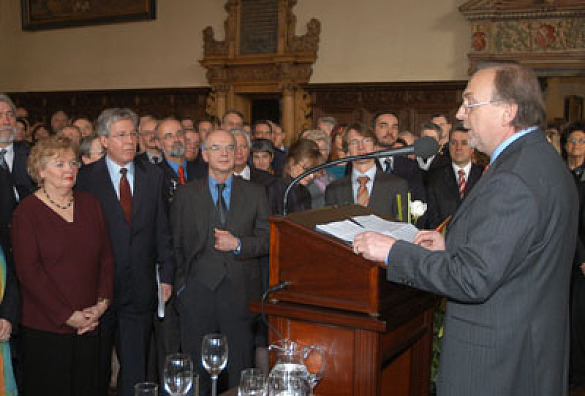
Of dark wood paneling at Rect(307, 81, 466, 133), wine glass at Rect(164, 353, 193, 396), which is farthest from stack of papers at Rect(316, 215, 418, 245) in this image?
dark wood paneling at Rect(307, 81, 466, 133)

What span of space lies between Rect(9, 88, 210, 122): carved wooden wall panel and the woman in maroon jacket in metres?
8.42

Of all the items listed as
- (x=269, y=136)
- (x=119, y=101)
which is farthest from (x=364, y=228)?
(x=119, y=101)

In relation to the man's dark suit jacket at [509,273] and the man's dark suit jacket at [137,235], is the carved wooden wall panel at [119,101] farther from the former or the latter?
the man's dark suit jacket at [509,273]

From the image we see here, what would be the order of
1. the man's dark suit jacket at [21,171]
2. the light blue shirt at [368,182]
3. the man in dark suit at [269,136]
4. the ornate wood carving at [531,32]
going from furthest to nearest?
the ornate wood carving at [531,32] → the man in dark suit at [269,136] → the light blue shirt at [368,182] → the man's dark suit jacket at [21,171]

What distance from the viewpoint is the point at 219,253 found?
11.2 ft

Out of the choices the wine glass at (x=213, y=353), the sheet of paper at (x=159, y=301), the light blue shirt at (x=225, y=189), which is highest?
the light blue shirt at (x=225, y=189)

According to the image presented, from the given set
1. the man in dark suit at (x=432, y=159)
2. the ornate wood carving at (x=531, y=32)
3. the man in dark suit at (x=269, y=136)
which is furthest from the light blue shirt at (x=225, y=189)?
the ornate wood carving at (x=531, y=32)

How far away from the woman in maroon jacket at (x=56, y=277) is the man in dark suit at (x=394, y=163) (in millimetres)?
2281

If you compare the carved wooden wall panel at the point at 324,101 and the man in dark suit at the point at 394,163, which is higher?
the carved wooden wall panel at the point at 324,101

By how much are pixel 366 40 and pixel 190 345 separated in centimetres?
781

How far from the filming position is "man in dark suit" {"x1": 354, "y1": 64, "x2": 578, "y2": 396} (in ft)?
5.80

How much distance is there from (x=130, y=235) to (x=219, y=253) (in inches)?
21.7

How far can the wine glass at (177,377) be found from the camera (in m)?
1.85

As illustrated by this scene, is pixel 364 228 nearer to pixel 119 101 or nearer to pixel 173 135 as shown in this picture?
pixel 173 135
